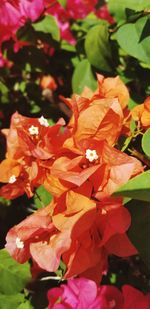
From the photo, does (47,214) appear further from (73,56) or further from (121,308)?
(73,56)

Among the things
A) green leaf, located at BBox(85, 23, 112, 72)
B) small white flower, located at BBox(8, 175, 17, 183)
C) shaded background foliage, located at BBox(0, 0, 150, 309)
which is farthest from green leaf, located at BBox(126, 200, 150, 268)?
green leaf, located at BBox(85, 23, 112, 72)

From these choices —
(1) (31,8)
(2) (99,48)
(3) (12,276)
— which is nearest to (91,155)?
(3) (12,276)

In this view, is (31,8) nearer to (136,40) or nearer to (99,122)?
(136,40)

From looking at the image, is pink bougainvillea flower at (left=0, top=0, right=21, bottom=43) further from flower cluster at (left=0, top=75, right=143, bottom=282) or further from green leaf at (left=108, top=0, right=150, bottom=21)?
flower cluster at (left=0, top=75, right=143, bottom=282)

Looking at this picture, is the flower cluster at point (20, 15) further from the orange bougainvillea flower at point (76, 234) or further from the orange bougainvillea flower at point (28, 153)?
the orange bougainvillea flower at point (76, 234)

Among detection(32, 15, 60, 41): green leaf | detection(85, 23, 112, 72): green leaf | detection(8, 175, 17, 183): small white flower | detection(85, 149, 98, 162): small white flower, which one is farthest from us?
detection(32, 15, 60, 41): green leaf
